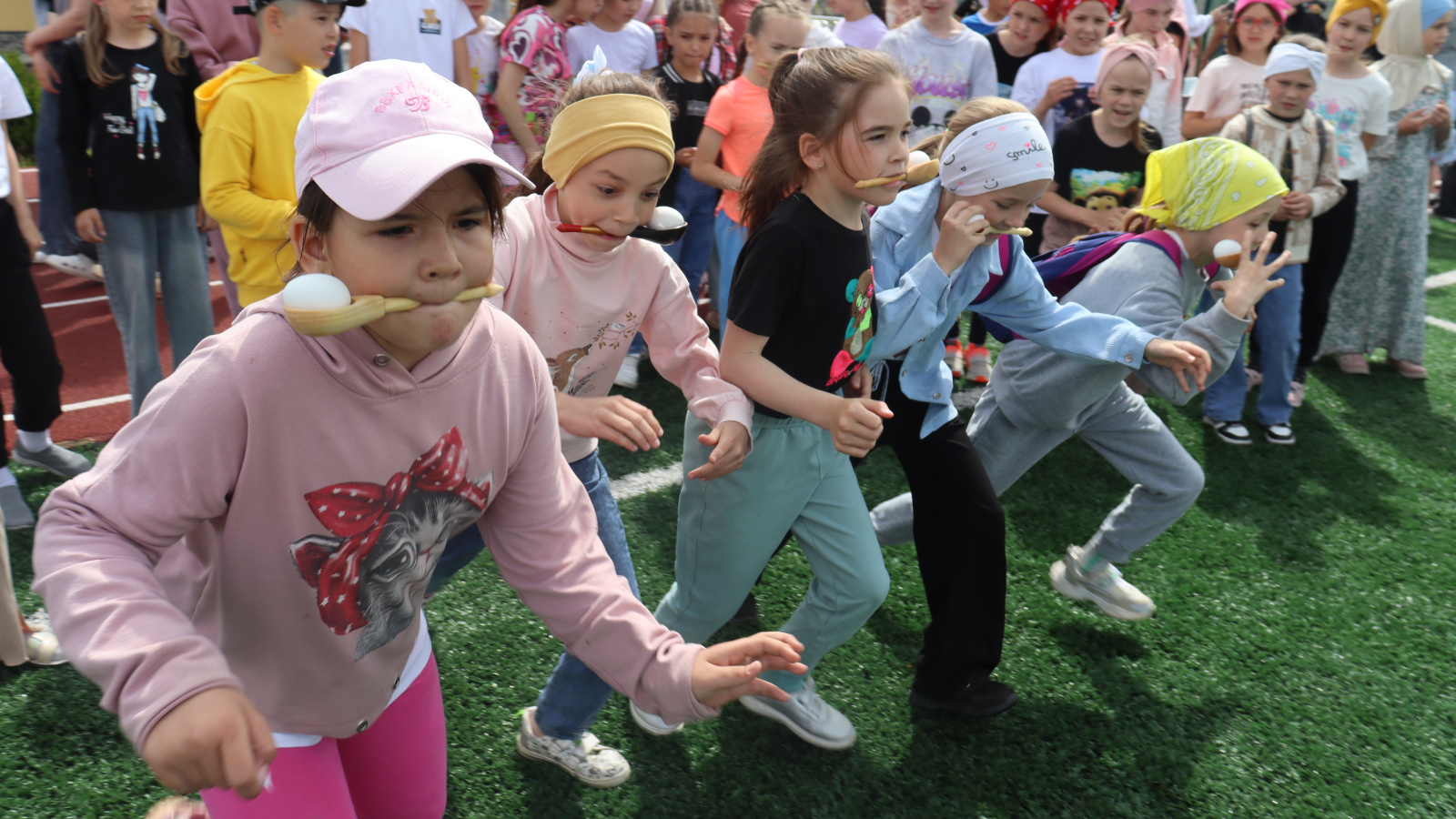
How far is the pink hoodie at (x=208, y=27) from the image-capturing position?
13.7ft

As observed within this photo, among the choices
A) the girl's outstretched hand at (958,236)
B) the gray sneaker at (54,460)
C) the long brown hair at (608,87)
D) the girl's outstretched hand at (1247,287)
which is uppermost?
the long brown hair at (608,87)

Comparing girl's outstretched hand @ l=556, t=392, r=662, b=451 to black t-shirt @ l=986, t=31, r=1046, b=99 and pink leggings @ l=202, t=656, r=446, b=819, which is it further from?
black t-shirt @ l=986, t=31, r=1046, b=99

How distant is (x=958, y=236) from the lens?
2488mm

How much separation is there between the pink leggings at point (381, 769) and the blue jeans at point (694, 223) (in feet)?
12.4

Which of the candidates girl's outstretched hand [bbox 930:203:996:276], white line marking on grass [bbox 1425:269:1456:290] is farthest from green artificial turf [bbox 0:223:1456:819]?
white line marking on grass [bbox 1425:269:1456:290]

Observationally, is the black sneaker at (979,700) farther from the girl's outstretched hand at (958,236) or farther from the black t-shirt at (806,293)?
the girl's outstretched hand at (958,236)

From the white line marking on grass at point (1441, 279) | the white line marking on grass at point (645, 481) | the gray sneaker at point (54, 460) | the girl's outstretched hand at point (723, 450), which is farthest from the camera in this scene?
the white line marking on grass at point (1441, 279)

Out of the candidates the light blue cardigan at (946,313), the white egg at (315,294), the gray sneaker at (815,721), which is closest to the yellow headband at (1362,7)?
the light blue cardigan at (946,313)

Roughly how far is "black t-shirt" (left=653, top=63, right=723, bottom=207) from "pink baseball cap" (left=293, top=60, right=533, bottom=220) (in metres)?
4.00

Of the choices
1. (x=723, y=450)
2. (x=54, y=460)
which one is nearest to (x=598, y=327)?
(x=723, y=450)

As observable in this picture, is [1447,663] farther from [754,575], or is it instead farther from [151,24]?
[151,24]

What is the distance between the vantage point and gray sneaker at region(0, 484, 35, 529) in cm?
372

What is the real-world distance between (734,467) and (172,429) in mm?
1252

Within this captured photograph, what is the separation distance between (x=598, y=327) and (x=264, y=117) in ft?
5.70
